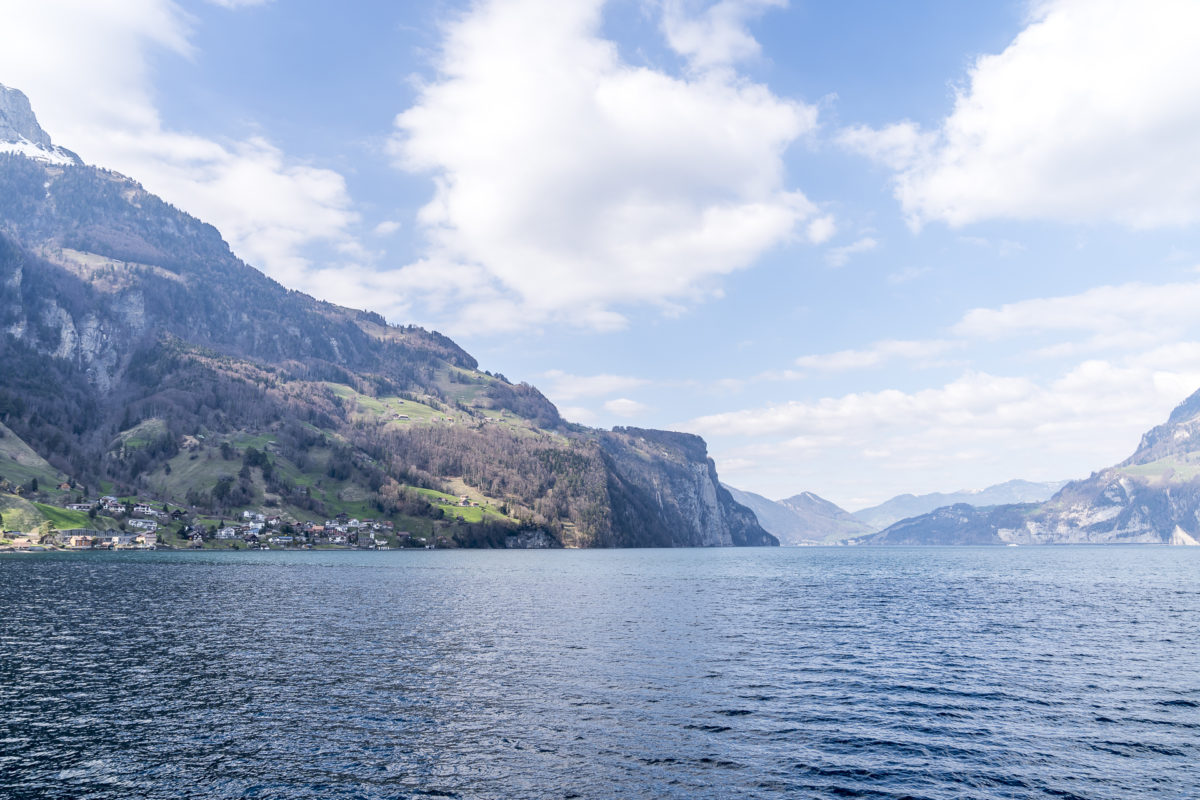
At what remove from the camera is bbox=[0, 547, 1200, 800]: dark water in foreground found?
33562 millimetres

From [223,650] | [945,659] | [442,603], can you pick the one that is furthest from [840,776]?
[442,603]

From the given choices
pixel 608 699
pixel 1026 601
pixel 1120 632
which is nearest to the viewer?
pixel 608 699

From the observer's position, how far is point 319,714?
44.1 metres

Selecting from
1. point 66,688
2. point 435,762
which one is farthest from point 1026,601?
point 66,688

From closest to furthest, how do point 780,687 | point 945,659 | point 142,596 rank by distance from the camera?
point 780,687
point 945,659
point 142,596

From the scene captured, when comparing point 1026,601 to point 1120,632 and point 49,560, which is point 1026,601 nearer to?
point 1120,632

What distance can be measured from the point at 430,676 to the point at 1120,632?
77.6 metres

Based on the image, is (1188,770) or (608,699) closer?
(1188,770)

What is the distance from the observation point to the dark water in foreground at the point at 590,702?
1321 inches

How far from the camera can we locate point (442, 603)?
109 meters

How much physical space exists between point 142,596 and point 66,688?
67162mm

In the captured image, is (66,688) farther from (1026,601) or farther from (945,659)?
(1026,601)

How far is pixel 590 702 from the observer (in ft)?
157

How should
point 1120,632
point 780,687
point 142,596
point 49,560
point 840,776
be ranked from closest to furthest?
1. point 840,776
2. point 780,687
3. point 1120,632
4. point 142,596
5. point 49,560
